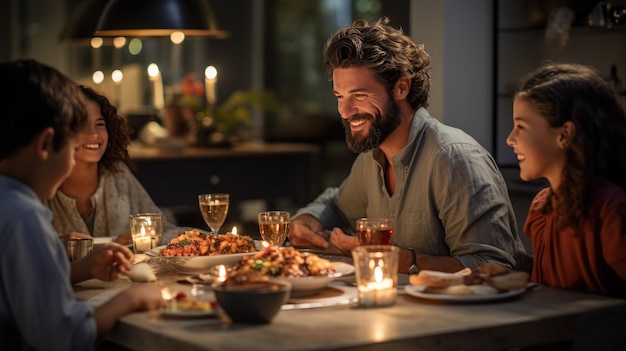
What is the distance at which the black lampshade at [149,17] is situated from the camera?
3689mm

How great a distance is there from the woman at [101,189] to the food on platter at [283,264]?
108cm

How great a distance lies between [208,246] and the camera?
8.52 feet

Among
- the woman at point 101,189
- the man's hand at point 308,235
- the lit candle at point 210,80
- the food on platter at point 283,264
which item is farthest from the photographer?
the lit candle at point 210,80

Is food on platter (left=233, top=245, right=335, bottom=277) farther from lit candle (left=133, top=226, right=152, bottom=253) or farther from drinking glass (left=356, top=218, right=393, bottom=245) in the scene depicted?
lit candle (left=133, top=226, right=152, bottom=253)

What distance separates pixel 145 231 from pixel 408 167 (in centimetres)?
80

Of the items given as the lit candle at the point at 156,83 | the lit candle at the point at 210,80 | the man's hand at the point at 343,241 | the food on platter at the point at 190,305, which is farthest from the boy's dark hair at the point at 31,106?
the lit candle at the point at 156,83

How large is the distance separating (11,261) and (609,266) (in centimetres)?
130

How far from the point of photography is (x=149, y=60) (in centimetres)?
981

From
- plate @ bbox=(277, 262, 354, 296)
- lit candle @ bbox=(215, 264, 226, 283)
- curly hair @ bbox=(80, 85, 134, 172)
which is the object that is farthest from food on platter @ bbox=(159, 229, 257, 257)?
curly hair @ bbox=(80, 85, 134, 172)

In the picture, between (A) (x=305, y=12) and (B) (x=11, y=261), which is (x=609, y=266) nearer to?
(B) (x=11, y=261)

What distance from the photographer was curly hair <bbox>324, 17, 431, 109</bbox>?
304 cm

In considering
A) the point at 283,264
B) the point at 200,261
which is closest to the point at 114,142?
the point at 200,261

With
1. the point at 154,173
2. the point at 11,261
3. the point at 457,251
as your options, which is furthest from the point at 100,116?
the point at 154,173

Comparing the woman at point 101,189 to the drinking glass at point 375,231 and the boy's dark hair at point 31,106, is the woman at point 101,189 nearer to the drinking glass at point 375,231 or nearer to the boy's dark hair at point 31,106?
the drinking glass at point 375,231
